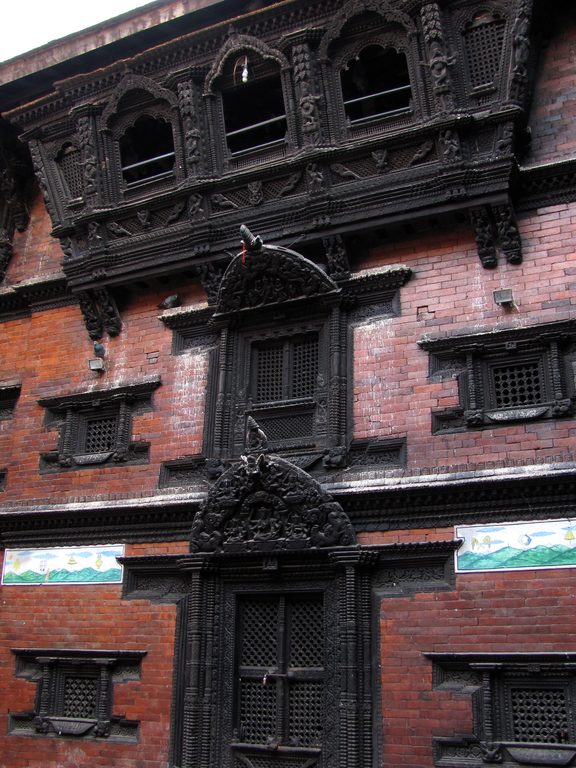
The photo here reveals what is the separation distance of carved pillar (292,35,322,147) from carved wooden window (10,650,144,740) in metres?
6.22

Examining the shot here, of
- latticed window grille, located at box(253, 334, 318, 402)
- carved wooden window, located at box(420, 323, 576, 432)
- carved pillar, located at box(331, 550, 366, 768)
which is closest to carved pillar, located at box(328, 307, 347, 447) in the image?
latticed window grille, located at box(253, 334, 318, 402)

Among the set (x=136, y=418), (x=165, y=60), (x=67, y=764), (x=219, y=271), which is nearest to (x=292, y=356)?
(x=219, y=271)

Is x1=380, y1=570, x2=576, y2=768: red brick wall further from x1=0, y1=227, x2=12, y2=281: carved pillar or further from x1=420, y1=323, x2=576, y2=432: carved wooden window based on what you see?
x1=0, y1=227, x2=12, y2=281: carved pillar

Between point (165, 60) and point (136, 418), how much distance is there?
15.0ft

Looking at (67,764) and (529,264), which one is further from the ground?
(529,264)

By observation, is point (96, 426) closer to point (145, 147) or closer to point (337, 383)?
point (337, 383)

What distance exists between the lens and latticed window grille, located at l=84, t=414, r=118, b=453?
34.9ft

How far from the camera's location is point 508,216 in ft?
29.1

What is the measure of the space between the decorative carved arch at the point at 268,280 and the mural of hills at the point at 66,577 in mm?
3363

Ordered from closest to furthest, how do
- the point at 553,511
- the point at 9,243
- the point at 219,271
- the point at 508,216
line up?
1. the point at 553,511
2. the point at 508,216
3. the point at 219,271
4. the point at 9,243

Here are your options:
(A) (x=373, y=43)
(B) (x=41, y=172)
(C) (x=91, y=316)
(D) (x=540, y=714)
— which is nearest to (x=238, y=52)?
(A) (x=373, y=43)

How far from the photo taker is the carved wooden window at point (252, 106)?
10.3m

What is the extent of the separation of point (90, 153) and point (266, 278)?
3226 millimetres

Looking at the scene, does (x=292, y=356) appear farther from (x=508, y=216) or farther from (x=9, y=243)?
(x=9, y=243)
